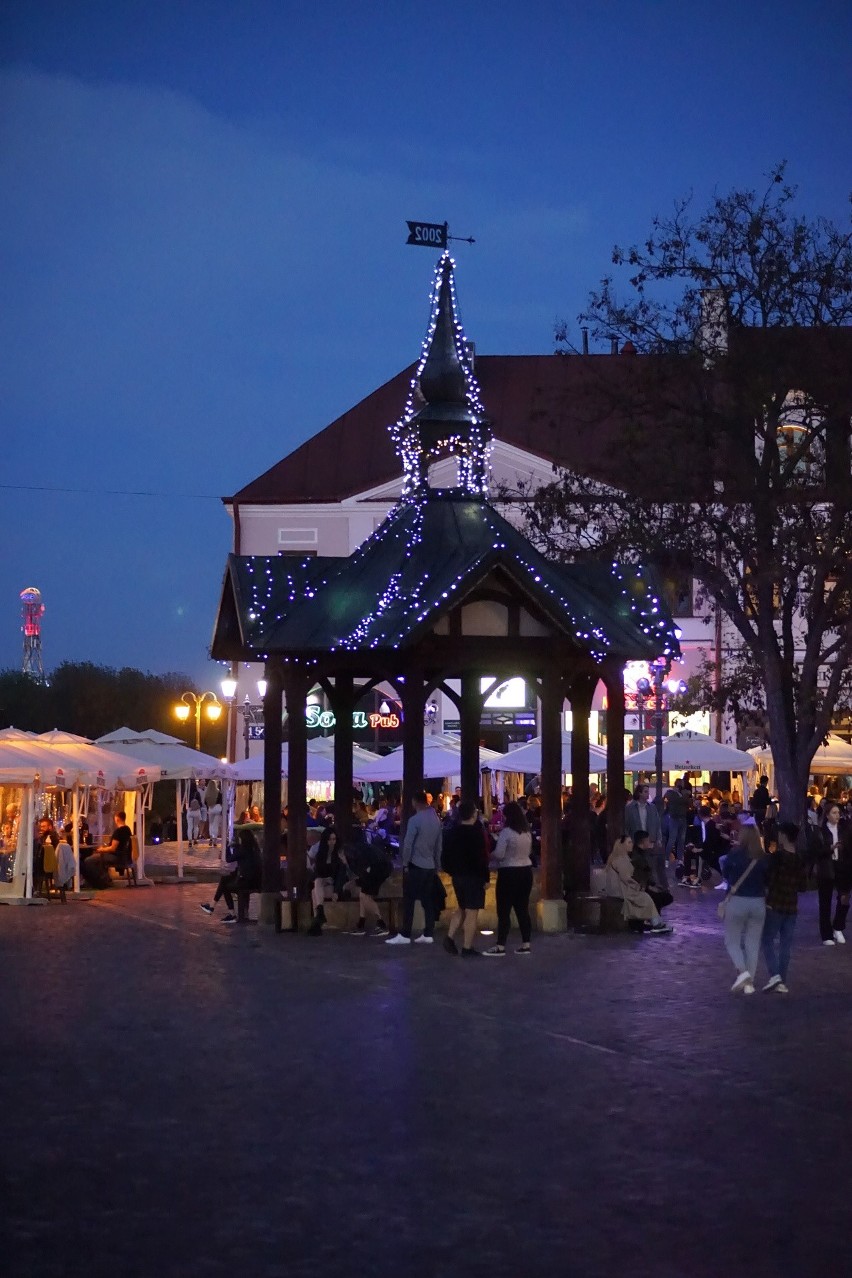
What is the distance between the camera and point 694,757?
40188 millimetres

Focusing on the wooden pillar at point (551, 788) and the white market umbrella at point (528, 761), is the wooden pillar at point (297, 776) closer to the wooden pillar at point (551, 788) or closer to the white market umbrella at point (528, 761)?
the wooden pillar at point (551, 788)

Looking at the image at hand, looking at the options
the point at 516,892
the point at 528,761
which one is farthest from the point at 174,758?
the point at 516,892

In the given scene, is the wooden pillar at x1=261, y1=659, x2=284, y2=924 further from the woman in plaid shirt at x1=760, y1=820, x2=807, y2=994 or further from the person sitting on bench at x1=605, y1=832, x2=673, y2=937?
the woman in plaid shirt at x1=760, y1=820, x2=807, y2=994

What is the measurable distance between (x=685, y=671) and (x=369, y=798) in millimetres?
10961

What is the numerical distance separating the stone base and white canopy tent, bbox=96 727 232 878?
14195mm

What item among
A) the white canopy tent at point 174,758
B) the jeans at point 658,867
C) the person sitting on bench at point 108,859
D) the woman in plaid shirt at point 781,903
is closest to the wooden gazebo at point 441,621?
the jeans at point 658,867

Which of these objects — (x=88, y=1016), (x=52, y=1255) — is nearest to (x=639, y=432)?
(x=88, y=1016)

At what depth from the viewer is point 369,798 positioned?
6278 centimetres

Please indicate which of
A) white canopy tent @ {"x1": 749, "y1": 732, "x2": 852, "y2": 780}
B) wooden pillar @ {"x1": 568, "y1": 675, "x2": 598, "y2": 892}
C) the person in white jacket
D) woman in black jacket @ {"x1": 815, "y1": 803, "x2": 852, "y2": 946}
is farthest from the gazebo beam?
white canopy tent @ {"x1": 749, "y1": 732, "x2": 852, "y2": 780}

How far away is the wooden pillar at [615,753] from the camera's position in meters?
26.1

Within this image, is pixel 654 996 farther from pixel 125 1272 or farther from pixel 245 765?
pixel 245 765

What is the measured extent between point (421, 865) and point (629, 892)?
11.9 feet

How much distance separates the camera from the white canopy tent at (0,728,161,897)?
32438mm

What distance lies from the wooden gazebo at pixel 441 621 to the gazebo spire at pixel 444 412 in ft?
0.08
